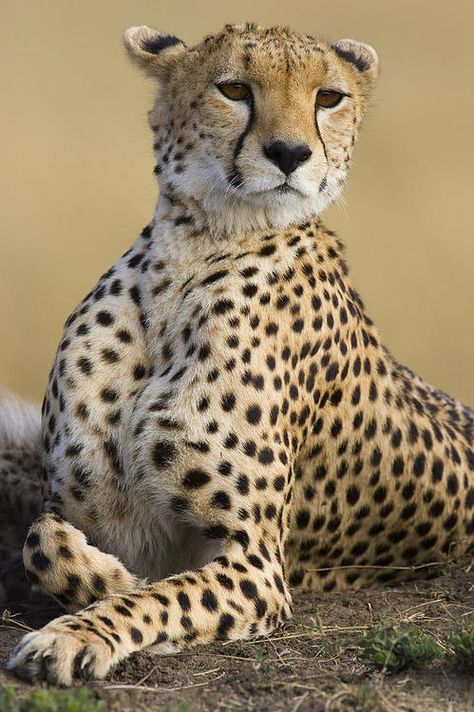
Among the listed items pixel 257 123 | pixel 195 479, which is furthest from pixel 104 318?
pixel 257 123

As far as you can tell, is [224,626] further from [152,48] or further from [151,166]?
[151,166]

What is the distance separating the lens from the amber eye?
3.77 metres

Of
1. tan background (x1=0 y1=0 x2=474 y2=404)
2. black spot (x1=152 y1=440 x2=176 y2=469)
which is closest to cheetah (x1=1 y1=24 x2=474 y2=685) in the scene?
black spot (x1=152 y1=440 x2=176 y2=469)

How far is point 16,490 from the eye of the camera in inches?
165

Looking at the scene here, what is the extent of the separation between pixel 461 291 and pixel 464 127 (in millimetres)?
1960

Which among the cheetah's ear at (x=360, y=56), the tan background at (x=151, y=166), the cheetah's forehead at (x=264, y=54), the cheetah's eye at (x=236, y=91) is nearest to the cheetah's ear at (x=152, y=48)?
the cheetah's forehead at (x=264, y=54)

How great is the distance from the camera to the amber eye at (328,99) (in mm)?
3773

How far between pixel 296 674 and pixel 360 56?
1768 mm

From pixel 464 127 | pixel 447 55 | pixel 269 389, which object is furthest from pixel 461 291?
pixel 269 389

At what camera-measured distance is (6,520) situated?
4.15m

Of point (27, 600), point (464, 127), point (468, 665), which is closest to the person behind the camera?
point (468, 665)

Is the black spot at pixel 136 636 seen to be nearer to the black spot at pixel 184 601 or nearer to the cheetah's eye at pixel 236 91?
the black spot at pixel 184 601

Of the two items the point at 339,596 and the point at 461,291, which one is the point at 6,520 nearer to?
the point at 339,596

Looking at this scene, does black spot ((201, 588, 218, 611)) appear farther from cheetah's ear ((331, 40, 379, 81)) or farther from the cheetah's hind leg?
cheetah's ear ((331, 40, 379, 81))
